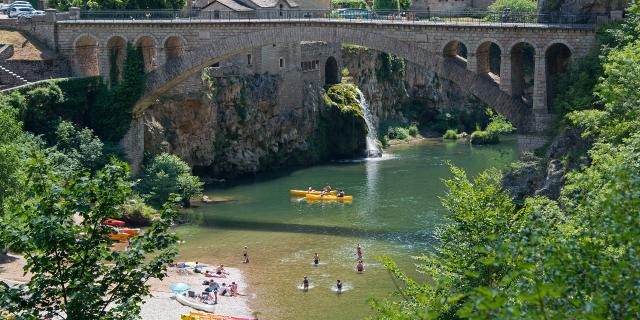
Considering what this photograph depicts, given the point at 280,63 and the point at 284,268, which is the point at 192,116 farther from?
the point at 284,268

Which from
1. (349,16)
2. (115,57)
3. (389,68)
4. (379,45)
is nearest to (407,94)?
(389,68)

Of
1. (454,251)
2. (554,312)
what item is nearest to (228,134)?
(454,251)

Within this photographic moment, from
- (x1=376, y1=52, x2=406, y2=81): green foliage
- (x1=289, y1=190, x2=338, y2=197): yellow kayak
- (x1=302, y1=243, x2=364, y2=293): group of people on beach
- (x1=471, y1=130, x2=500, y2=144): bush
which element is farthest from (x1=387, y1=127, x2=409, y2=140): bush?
(x1=302, y1=243, x2=364, y2=293): group of people on beach

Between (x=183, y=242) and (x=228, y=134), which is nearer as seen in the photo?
(x=183, y=242)

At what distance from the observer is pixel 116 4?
7944 cm

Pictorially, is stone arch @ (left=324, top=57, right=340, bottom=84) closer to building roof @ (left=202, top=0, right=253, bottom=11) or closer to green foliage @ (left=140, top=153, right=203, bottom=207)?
building roof @ (left=202, top=0, right=253, bottom=11)

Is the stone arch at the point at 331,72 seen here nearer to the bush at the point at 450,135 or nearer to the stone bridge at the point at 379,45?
the bush at the point at 450,135

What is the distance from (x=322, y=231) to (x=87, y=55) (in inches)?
996

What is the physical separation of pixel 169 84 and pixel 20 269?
25.4 meters

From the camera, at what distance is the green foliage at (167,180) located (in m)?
70.1

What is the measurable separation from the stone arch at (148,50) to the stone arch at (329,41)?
2.24 metres

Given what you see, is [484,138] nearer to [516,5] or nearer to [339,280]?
[516,5]

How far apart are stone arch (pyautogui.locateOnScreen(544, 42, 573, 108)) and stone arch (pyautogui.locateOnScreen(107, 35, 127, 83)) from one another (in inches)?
1185

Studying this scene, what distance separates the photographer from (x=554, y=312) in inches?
734
